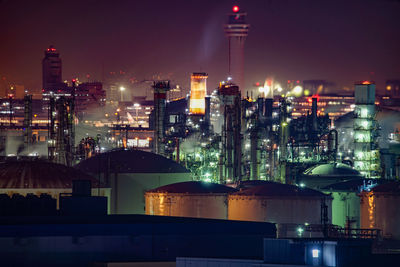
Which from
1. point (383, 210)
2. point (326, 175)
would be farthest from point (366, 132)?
point (383, 210)

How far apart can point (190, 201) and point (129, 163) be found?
9.84m

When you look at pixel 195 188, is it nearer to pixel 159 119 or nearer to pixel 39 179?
pixel 39 179

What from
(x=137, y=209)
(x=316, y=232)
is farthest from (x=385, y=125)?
(x=316, y=232)

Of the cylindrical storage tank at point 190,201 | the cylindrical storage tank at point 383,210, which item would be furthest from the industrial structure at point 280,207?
the cylindrical storage tank at point 383,210

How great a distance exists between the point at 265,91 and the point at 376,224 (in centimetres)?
12141

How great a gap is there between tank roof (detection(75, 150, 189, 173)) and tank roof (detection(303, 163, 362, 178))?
10823 mm

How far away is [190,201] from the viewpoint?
177 feet

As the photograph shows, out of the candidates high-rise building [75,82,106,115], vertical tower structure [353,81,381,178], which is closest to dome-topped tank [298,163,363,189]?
vertical tower structure [353,81,381,178]

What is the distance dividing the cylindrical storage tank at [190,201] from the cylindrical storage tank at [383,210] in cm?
745

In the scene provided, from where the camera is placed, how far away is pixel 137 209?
60.3 meters

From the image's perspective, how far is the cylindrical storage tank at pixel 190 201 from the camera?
2124 inches

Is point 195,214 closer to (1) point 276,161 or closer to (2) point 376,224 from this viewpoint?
(2) point 376,224

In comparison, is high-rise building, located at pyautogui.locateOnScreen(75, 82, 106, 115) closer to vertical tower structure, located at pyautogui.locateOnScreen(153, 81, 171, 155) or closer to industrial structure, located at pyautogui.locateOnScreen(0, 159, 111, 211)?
vertical tower structure, located at pyautogui.locateOnScreen(153, 81, 171, 155)

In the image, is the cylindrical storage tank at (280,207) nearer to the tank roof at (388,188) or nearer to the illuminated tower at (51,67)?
the tank roof at (388,188)
